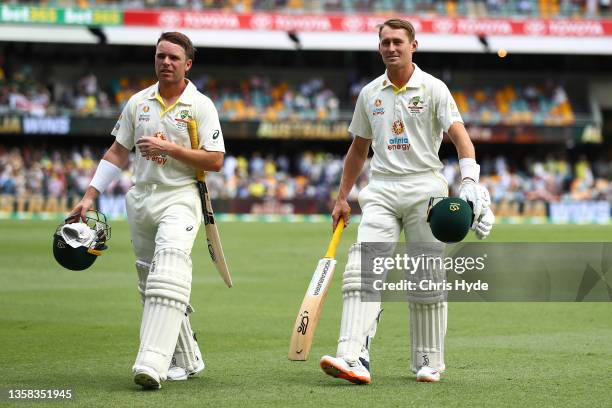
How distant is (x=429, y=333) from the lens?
7305 mm

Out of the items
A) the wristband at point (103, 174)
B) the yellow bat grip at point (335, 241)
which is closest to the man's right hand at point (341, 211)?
the yellow bat grip at point (335, 241)

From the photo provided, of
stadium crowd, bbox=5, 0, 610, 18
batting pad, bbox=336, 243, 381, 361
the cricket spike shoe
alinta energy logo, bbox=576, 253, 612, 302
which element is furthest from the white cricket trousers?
stadium crowd, bbox=5, 0, 610, 18

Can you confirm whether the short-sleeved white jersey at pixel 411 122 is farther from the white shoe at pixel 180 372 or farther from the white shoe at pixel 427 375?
the white shoe at pixel 180 372

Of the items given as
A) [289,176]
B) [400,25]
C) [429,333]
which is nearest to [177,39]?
[400,25]

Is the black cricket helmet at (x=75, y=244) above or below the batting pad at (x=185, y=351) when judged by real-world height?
above

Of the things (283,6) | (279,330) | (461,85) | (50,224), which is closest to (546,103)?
(461,85)

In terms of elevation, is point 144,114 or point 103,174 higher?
point 144,114

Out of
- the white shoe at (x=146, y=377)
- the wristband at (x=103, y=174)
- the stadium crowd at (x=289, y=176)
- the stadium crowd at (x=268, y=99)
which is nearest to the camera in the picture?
the white shoe at (x=146, y=377)

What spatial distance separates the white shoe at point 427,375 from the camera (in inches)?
282

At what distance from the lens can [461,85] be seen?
140 feet

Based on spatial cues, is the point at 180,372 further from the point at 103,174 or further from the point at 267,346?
the point at 267,346

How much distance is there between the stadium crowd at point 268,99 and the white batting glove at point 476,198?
1254 inches

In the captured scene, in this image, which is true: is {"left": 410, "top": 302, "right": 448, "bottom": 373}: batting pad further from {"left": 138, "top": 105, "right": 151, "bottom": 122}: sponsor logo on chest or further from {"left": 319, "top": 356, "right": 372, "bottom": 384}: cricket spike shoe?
{"left": 138, "top": 105, "right": 151, "bottom": 122}: sponsor logo on chest
